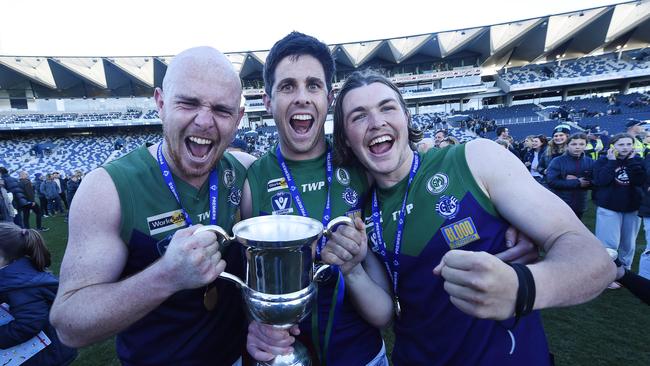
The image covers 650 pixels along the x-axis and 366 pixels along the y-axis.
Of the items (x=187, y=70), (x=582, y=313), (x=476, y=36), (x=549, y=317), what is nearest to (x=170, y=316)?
(x=187, y=70)

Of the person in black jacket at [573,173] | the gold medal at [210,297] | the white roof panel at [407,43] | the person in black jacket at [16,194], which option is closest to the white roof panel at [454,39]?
the white roof panel at [407,43]

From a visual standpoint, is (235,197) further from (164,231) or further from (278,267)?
(278,267)

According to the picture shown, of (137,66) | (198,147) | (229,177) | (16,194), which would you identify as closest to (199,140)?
(198,147)

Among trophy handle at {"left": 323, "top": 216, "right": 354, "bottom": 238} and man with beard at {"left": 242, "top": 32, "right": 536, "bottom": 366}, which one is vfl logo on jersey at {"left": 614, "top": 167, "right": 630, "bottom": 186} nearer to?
man with beard at {"left": 242, "top": 32, "right": 536, "bottom": 366}

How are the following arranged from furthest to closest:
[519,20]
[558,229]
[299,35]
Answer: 1. [519,20]
2. [299,35]
3. [558,229]

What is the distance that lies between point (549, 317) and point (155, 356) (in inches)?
187

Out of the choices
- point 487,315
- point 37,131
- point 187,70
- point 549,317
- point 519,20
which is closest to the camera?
point 487,315

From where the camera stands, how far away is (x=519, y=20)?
45.2 metres

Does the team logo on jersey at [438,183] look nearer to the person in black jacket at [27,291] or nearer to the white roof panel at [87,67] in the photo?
the person in black jacket at [27,291]

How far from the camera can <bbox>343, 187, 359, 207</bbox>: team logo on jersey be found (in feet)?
6.66

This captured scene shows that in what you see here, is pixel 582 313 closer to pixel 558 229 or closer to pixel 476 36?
pixel 558 229

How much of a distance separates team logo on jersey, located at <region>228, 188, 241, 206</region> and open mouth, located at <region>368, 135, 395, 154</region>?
0.86 metres

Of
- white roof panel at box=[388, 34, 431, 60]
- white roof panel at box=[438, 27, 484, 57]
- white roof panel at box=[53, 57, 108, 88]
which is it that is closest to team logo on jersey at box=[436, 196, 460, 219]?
white roof panel at box=[388, 34, 431, 60]

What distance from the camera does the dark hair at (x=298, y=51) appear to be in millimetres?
2133
